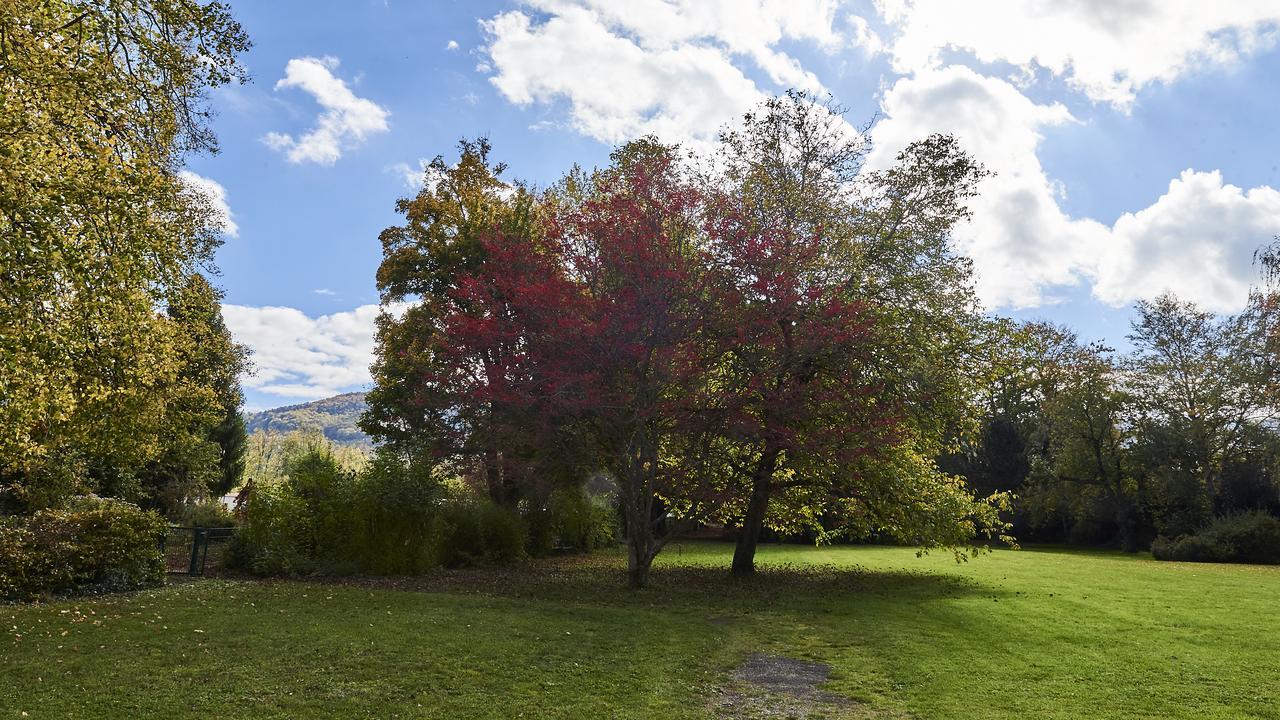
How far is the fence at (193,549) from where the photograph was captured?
51.6 ft

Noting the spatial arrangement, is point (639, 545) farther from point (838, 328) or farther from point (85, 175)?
point (85, 175)

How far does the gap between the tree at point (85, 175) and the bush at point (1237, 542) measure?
1396 inches

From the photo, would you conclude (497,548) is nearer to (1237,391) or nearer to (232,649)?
(232,649)

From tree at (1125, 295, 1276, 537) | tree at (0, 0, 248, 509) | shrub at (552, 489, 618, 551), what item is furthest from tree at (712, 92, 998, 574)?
tree at (1125, 295, 1276, 537)

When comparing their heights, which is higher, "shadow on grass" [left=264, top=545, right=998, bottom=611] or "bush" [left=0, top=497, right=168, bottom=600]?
"bush" [left=0, top=497, right=168, bottom=600]

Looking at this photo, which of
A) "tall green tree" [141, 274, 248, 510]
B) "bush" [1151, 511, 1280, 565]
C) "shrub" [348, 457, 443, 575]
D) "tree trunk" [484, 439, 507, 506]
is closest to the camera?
"shrub" [348, 457, 443, 575]

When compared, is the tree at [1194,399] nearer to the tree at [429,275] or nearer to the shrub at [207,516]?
Result: the tree at [429,275]

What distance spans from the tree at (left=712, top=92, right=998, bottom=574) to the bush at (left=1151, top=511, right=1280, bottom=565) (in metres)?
17.0

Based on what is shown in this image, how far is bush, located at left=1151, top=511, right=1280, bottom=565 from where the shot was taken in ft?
94.6

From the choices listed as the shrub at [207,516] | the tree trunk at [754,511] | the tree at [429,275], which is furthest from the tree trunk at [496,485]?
the shrub at [207,516]

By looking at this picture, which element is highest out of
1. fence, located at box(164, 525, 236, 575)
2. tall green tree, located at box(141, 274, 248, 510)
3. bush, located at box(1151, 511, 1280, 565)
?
tall green tree, located at box(141, 274, 248, 510)

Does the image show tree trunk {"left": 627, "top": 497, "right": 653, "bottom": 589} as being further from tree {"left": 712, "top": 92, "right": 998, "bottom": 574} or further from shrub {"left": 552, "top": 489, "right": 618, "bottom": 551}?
shrub {"left": 552, "top": 489, "right": 618, "bottom": 551}

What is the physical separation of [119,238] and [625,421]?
840cm

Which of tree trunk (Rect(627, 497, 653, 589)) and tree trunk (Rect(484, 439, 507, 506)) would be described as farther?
tree trunk (Rect(484, 439, 507, 506))
